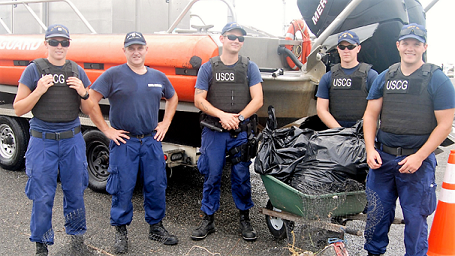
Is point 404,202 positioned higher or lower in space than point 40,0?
lower

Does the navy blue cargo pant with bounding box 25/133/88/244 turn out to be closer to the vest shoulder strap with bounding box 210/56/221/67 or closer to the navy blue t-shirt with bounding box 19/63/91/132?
the navy blue t-shirt with bounding box 19/63/91/132

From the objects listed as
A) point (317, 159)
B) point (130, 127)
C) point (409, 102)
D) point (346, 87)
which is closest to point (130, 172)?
point (130, 127)

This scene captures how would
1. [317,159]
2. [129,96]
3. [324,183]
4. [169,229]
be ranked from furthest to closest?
[169,229] → [129,96] → [317,159] → [324,183]

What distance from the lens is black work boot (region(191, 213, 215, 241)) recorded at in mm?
3855

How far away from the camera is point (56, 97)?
11.1 ft

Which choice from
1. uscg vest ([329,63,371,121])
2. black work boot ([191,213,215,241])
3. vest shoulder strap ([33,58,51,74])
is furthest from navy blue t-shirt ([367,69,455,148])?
vest shoulder strap ([33,58,51,74])

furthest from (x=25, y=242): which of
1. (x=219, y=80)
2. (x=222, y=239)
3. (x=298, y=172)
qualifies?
(x=298, y=172)

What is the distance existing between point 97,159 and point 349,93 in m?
3.00

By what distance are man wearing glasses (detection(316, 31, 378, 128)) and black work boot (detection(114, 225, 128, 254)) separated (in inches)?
79.2

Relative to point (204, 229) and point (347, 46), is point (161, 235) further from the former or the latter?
point (347, 46)

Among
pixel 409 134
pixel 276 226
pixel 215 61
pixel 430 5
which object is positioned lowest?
pixel 276 226

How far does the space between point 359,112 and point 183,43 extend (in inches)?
71.8

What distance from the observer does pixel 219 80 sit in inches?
150

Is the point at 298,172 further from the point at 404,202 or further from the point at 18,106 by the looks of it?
the point at 18,106
